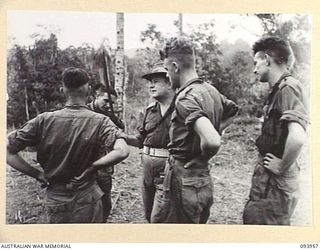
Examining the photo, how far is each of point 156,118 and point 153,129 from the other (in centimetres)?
3

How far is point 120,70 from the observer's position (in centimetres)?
123

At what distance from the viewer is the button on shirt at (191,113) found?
1.20 m

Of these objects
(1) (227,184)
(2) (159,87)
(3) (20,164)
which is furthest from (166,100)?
(3) (20,164)

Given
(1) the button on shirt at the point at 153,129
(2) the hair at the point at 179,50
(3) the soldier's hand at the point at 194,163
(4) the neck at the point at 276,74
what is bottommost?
(3) the soldier's hand at the point at 194,163

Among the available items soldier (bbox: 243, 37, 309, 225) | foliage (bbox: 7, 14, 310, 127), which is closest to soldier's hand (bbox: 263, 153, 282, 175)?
soldier (bbox: 243, 37, 309, 225)

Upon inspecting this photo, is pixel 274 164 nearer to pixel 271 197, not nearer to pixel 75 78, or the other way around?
pixel 271 197

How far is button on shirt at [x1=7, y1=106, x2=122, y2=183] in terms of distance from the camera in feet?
3.95

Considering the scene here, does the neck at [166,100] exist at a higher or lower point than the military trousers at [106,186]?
higher

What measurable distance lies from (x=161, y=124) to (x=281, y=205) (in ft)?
1.10

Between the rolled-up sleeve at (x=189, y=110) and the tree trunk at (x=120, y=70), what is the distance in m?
0.13

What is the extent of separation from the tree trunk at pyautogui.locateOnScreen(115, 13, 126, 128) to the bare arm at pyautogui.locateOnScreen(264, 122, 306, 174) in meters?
0.36

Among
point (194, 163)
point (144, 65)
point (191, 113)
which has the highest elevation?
point (144, 65)

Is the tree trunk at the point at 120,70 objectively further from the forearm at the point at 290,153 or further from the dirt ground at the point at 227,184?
the forearm at the point at 290,153

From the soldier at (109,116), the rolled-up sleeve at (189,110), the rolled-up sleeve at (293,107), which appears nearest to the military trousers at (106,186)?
the soldier at (109,116)
